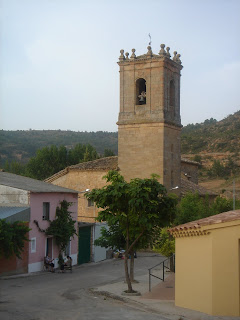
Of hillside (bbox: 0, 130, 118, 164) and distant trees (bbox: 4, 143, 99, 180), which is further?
hillside (bbox: 0, 130, 118, 164)

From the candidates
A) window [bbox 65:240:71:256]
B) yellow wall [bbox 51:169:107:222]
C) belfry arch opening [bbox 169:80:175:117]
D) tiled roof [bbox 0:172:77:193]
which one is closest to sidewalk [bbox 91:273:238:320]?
window [bbox 65:240:71:256]

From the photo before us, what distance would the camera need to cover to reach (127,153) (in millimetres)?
37250

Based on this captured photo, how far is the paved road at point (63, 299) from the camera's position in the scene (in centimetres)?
1470

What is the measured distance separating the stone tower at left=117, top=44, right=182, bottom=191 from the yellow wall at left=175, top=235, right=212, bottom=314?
65.9 feet

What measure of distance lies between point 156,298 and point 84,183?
70.2 ft

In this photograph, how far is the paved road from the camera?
14703 mm

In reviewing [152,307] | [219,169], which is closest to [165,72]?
[152,307]

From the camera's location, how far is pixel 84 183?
127 ft

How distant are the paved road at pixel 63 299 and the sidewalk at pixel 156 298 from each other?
397 mm

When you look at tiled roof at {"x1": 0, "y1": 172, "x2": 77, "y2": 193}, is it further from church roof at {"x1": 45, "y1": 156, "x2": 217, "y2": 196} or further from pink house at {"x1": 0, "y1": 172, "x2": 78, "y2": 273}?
church roof at {"x1": 45, "y1": 156, "x2": 217, "y2": 196}

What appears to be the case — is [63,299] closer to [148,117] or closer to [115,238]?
[115,238]

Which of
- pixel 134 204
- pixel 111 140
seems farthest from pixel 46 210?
pixel 111 140

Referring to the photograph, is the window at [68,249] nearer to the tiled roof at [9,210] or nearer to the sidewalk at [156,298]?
the tiled roof at [9,210]

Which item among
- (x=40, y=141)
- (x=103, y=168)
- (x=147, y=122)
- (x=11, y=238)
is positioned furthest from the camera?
(x=40, y=141)
